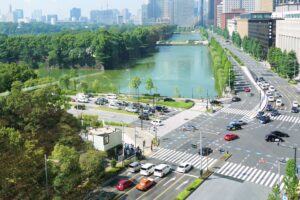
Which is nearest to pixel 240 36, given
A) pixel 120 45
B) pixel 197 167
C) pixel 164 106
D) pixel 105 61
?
pixel 120 45

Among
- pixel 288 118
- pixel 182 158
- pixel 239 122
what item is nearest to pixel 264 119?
pixel 239 122

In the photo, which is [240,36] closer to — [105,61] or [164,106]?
[105,61]

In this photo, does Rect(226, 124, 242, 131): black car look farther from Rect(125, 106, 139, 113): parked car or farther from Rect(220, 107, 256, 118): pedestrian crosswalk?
Rect(125, 106, 139, 113): parked car

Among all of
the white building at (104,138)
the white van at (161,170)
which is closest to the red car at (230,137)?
the white van at (161,170)

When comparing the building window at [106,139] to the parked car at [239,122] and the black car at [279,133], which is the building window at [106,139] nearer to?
the parked car at [239,122]


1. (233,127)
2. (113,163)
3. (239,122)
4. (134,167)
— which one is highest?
(239,122)

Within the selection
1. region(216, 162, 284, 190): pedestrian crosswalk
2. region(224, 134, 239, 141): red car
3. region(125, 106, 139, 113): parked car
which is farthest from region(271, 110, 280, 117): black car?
region(216, 162, 284, 190): pedestrian crosswalk

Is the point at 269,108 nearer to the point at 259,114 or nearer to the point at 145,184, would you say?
the point at 259,114
